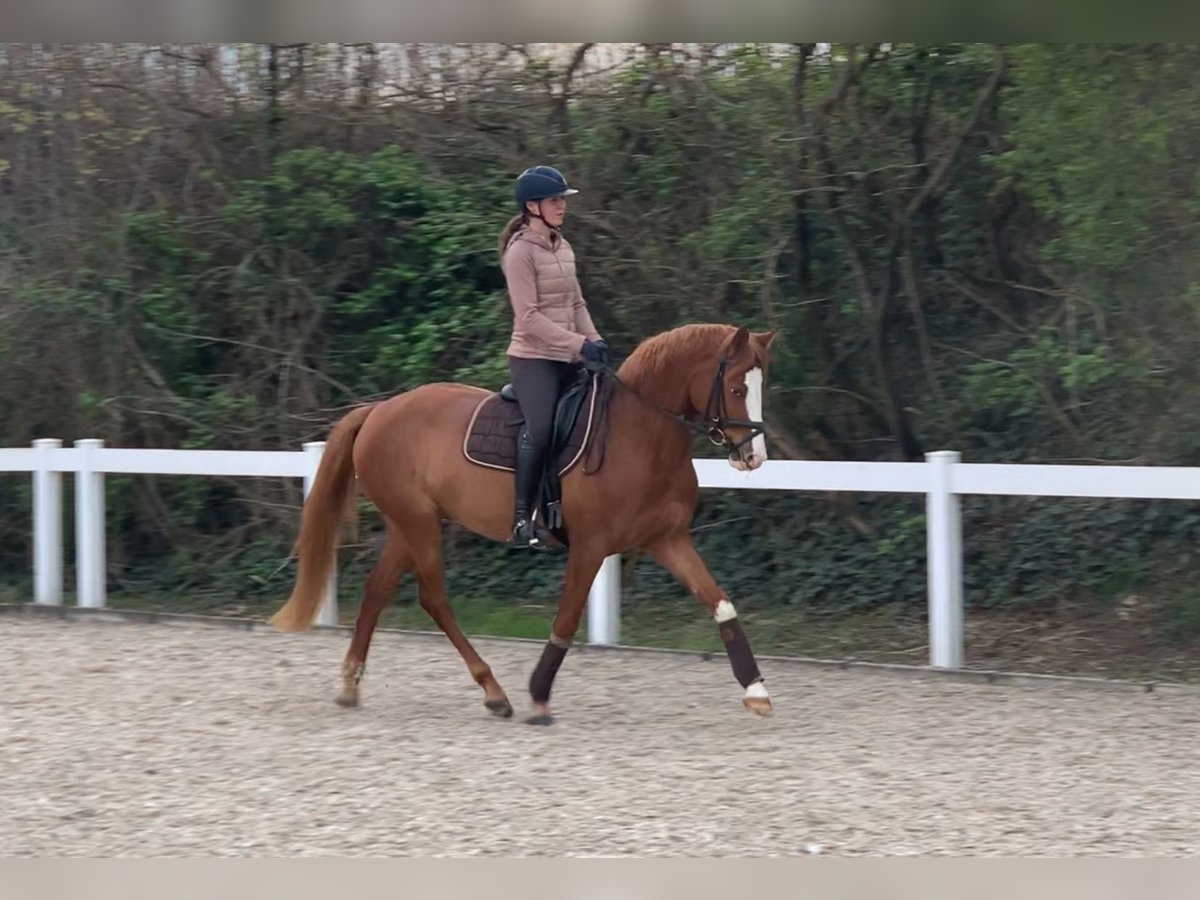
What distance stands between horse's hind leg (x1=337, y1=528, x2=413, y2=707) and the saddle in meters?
0.75

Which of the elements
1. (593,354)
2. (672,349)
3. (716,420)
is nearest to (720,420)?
(716,420)

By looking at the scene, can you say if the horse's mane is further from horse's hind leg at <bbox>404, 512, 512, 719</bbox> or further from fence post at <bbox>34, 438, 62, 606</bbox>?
fence post at <bbox>34, 438, 62, 606</bbox>

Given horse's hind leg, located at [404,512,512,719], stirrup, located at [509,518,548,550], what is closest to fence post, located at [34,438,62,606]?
horse's hind leg, located at [404,512,512,719]

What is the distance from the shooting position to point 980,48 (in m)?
11.0

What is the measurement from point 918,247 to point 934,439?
1.55 m

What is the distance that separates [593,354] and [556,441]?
1.76 feet

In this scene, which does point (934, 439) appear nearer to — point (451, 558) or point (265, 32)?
point (451, 558)

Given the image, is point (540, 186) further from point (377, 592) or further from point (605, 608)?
point (605, 608)

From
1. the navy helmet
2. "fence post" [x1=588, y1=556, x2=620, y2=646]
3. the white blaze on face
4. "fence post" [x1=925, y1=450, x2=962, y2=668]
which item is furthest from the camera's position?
"fence post" [x1=588, y1=556, x2=620, y2=646]

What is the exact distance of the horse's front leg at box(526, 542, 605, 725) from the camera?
299 inches

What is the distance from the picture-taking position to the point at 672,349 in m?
7.58

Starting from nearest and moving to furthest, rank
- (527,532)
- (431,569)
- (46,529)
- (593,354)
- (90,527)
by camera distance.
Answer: (593,354)
(527,532)
(431,569)
(90,527)
(46,529)

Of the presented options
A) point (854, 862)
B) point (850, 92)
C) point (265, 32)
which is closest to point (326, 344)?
point (850, 92)

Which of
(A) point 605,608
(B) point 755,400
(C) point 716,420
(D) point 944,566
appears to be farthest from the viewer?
(A) point 605,608
